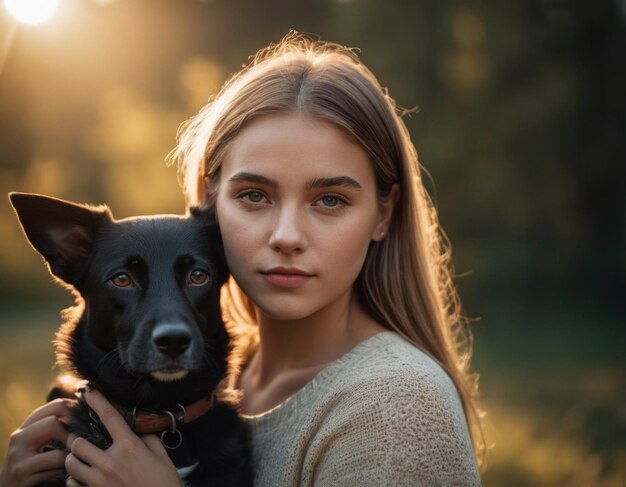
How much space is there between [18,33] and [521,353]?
7543 mm

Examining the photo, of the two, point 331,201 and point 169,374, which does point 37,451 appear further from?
point 331,201

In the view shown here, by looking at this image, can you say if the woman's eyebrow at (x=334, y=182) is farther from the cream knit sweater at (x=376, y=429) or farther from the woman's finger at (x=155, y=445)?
the woman's finger at (x=155, y=445)

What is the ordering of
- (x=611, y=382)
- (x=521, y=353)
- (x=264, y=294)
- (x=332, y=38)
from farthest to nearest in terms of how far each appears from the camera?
(x=332, y=38), (x=521, y=353), (x=611, y=382), (x=264, y=294)

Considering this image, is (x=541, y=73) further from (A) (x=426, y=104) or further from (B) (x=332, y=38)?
(B) (x=332, y=38)

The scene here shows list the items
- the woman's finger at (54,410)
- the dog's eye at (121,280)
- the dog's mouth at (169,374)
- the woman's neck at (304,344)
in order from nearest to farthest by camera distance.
Answer: 1. the dog's mouth at (169,374)
2. the dog's eye at (121,280)
3. the woman's finger at (54,410)
4. the woman's neck at (304,344)

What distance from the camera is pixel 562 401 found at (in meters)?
7.51

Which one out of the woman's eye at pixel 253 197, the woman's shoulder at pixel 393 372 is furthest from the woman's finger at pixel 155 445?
the woman's eye at pixel 253 197

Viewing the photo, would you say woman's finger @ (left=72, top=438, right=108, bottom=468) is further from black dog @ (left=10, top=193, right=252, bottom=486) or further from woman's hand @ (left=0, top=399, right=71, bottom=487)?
woman's hand @ (left=0, top=399, right=71, bottom=487)

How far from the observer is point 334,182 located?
2.71 metres

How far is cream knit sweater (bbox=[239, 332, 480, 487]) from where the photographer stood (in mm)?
2359

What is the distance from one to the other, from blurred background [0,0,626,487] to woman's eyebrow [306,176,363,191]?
6527 mm

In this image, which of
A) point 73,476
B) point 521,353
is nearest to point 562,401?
point 521,353

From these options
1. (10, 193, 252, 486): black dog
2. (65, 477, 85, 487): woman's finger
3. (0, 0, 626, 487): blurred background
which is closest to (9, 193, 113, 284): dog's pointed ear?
(10, 193, 252, 486): black dog

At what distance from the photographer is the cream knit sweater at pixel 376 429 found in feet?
7.74
